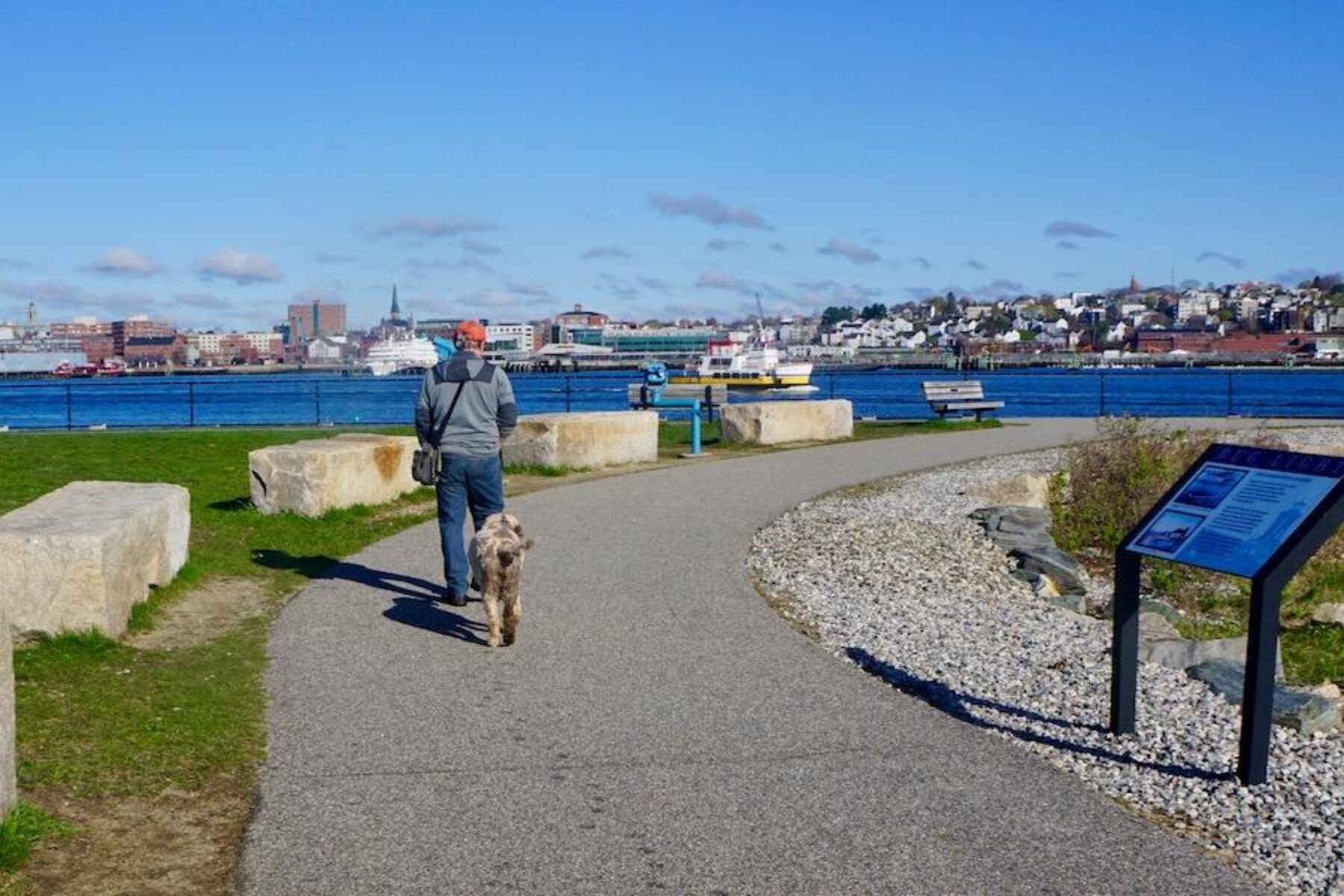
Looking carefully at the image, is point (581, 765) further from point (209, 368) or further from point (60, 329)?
point (60, 329)

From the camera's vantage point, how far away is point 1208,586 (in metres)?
15.9

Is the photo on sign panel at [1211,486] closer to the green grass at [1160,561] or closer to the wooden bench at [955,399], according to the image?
the green grass at [1160,561]

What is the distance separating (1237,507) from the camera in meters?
6.79

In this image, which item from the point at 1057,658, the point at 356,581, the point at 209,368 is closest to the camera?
the point at 1057,658

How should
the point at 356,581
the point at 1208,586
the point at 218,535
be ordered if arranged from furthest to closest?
the point at 1208,586, the point at 218,535, the point at 356,581

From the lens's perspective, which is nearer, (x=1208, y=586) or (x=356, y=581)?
(x=356, y=581)

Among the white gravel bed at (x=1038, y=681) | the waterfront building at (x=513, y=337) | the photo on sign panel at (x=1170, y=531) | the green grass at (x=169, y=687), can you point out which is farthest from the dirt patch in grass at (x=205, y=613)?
the waterfront building at (x=513, y=337)

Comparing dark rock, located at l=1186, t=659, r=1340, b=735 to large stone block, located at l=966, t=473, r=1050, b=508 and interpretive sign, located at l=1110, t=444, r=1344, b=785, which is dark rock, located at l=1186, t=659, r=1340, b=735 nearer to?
interpretive sign, located at l=1110, t=444, r=1344, b=785

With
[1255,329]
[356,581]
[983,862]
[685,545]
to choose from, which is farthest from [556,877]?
[1255,329]

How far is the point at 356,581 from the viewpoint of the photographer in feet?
37.4

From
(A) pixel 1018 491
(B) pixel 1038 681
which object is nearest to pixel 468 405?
(B) pixel 1038 681

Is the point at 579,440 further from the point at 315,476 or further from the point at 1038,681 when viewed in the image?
the point at 1038,681

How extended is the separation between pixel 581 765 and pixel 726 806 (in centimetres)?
84

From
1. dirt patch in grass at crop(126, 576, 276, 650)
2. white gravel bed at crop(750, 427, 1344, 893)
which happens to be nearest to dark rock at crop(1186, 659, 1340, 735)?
white gravel bed at crop(750, 427, 1344, 893)
